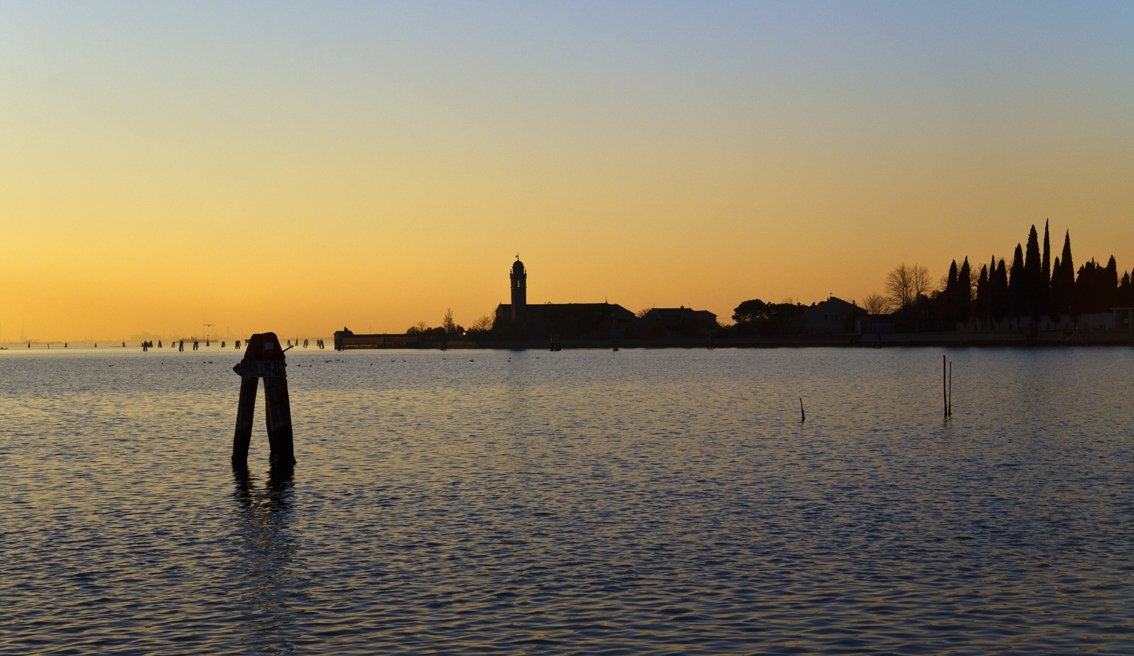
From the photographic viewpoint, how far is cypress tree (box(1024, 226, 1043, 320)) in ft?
480

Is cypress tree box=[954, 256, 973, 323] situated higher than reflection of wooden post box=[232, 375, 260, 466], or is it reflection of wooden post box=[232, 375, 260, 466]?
cypress tree box=[954, 256, 973, 323]

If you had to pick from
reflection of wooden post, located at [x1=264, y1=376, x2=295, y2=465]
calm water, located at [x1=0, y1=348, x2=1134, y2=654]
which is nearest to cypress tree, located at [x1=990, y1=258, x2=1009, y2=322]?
calm water, located at [x1=0, y1=348, x2=1134, y2=654]

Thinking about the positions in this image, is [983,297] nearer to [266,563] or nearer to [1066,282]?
[1066,282]

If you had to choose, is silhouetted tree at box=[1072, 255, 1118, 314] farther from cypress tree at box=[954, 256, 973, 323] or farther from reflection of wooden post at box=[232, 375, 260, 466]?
reflection of wooden post at box=[232, 375, 260, 466]

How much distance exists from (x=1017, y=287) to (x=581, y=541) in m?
149

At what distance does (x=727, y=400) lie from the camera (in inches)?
2477

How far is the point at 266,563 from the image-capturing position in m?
18.4

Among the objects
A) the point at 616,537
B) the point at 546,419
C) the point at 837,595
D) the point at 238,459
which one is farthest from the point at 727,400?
the point at 837,595

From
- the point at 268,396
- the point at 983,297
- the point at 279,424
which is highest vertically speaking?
the point at 983,297

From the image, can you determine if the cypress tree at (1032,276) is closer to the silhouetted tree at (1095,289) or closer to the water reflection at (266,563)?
the silhouetted tree at (1095,289)

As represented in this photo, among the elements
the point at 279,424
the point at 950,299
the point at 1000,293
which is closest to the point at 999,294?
the point at 1000,293

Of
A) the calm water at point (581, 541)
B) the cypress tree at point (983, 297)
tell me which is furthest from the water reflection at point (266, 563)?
the cypress tree at point (983, 297)

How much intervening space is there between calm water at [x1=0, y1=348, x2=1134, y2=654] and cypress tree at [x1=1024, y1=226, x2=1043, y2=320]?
10982cm

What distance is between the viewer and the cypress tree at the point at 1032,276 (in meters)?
146
